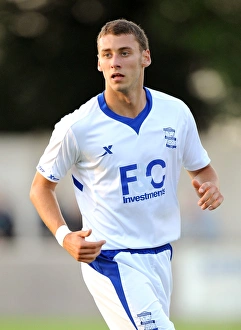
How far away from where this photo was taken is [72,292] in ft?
53.8

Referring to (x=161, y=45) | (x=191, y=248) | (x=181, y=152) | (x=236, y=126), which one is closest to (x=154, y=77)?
(x=161, y=45)

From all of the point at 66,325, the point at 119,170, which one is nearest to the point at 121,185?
the point at 119,170

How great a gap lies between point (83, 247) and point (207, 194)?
0.96 m

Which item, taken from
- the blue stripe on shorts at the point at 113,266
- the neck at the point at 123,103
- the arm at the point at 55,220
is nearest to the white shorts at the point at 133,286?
the blue stripe on shorts at the point at 113,266

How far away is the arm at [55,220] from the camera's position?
627cm

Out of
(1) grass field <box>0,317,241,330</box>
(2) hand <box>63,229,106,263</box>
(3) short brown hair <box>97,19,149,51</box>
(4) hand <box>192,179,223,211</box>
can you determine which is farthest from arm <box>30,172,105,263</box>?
(1) grass field <box>0,317,241,330</box>

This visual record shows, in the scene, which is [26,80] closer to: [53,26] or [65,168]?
[53,26]

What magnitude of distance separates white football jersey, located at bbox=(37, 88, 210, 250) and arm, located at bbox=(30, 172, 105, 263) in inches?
3.6

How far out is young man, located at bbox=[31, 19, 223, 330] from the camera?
6695mm

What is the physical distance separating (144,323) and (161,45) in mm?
14460

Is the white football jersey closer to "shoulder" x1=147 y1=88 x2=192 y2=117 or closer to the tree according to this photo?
"shoulder" x1=147 y1=88 x2=192 y2=117

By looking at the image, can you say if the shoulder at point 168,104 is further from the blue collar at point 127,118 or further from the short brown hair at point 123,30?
the short brown hair at point 123,30

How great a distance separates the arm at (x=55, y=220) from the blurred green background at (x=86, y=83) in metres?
10.2

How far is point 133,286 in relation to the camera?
6.61 m
